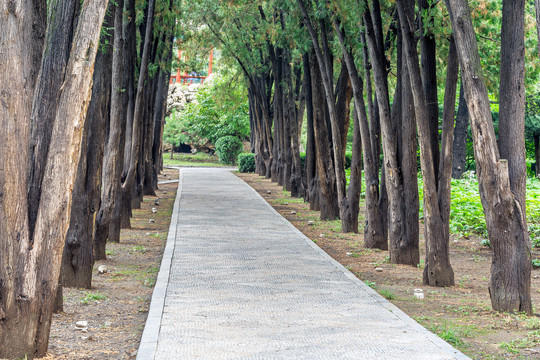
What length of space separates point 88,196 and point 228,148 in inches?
1539

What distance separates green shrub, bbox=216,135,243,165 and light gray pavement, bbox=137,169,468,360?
116 feet

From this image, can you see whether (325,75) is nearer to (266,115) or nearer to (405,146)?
(405,146)

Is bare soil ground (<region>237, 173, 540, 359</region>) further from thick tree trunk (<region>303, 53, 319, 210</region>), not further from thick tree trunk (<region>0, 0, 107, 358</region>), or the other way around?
thick tree trunk (<region>303, 53, 319, 210</region>)

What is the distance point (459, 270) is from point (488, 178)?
3609mm

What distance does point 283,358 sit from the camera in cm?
484

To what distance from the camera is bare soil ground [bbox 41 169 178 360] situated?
545cm

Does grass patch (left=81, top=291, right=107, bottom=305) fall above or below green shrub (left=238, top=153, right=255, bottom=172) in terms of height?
below

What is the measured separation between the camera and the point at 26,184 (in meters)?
5.02

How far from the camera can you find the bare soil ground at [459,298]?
18.9ft

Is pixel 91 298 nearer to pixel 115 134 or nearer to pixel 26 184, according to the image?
pixel 26 184

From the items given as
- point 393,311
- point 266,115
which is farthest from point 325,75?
point 266,115

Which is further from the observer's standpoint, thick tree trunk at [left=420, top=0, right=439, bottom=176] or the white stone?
thick tree trunk at [left=420, top=0, right=439, bottom=176]

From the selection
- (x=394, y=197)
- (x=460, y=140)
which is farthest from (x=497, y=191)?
(x=460, y=140)

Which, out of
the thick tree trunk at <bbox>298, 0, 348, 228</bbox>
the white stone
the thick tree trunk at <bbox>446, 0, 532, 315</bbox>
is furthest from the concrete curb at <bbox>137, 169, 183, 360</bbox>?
the thick tree trunk at <bbox>298, 0, 348, 228</bbox>
